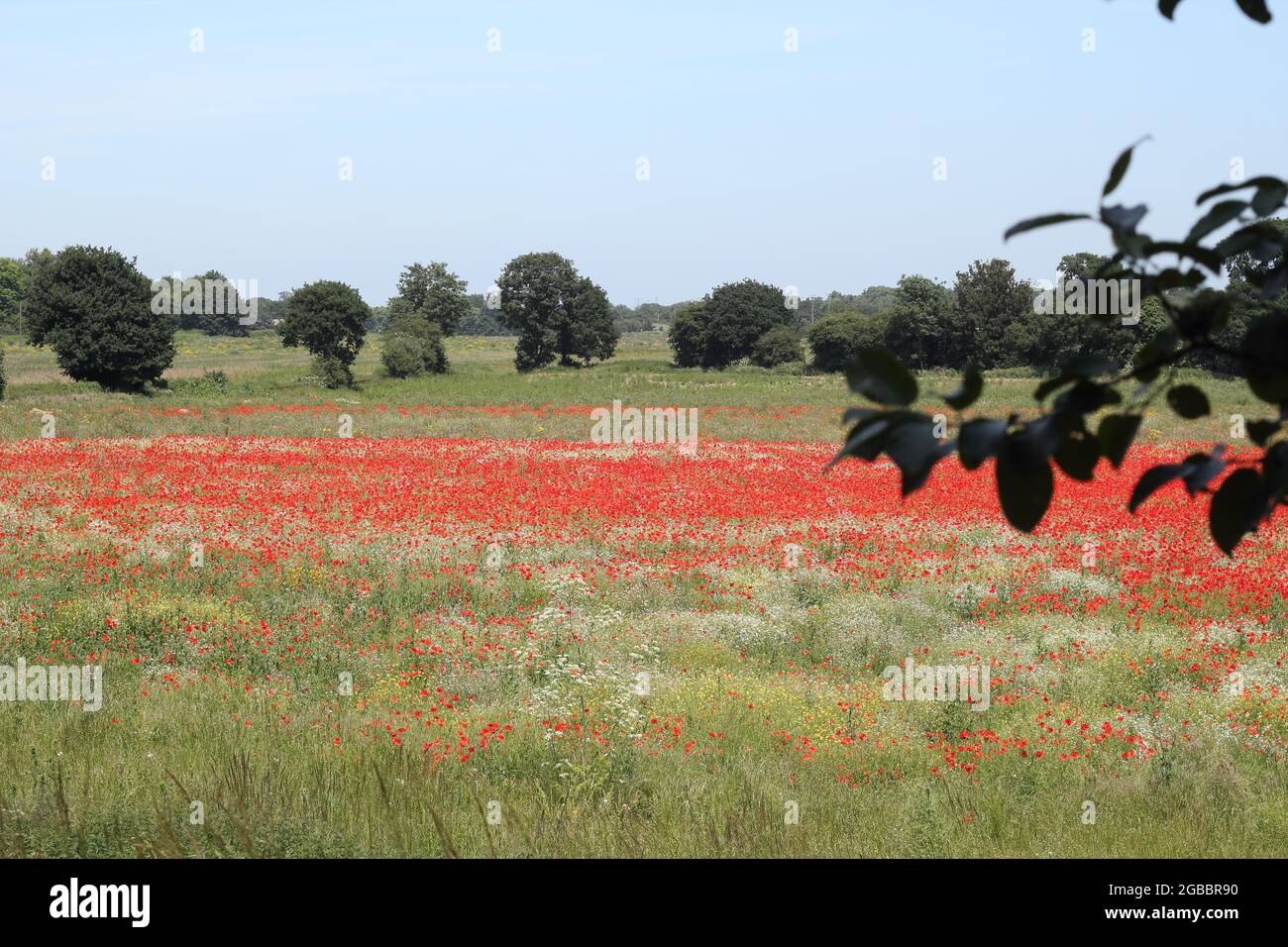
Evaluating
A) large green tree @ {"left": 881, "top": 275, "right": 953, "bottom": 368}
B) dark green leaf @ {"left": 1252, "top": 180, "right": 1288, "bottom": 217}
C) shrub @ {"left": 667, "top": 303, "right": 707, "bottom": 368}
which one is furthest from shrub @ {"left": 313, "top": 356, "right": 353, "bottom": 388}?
dark green leaf @ {"left": 1252, "top": 180, "right": 1288, "bottom": 217}

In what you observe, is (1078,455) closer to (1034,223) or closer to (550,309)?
(1034,223)

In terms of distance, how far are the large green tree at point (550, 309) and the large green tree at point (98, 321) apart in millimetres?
35004

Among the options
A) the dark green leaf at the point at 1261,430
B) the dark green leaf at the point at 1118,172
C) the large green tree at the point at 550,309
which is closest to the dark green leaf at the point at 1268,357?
the dark green leaf at the point at 1261,430

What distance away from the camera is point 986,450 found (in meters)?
1.40

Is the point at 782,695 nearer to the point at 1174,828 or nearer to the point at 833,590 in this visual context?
the point at 1174,828

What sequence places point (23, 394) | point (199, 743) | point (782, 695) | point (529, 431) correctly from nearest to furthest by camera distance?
point (199, 743) < point (782, 695) < point (529, 431) < point (23, 394)

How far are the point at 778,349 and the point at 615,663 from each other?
74454 mm

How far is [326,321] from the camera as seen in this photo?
6125cm

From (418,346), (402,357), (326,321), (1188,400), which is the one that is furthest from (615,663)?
(418,346)

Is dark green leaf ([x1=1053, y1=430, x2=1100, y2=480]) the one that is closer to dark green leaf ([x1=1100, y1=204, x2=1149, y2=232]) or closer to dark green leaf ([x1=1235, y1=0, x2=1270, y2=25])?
dark green leaf ([x1=1100, y1=204, x2=1149, y2=232])
